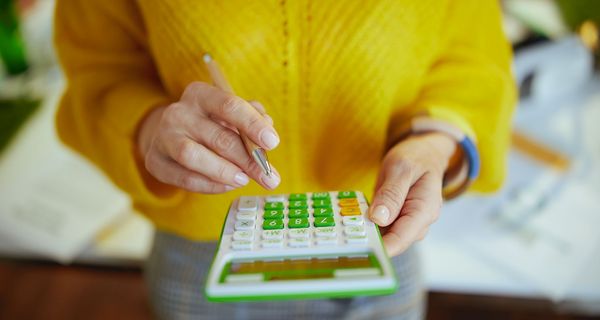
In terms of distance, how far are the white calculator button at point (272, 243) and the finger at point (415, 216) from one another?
2.0 inches

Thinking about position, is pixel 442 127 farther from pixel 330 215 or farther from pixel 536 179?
pixel 536 179

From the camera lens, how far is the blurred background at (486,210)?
0.55m

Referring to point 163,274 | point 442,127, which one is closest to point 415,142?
point 442,127

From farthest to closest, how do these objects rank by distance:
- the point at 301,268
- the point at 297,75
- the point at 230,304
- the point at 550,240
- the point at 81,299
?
the point at 81,299, the point at 550,240, the point at 230,304, the point at 297,75, the point at 301,268

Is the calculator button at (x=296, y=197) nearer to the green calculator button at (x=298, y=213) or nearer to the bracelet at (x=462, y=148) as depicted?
the green calculator button at (x=298, y=213)

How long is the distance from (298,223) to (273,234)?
0.05 ft

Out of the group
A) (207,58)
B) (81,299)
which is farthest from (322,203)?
(81,299)

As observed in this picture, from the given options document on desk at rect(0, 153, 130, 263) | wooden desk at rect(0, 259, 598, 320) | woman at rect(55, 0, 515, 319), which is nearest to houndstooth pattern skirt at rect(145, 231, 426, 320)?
woman at rect(55, 0, 515, 319)

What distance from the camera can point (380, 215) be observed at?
0.85ft

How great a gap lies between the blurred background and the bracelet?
0.14 meters

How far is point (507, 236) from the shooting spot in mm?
584

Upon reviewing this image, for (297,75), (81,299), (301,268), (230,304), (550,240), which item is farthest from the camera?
(81,299)

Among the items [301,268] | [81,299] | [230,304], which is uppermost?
[301,268]

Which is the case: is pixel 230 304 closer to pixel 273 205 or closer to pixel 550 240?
pixel 273 205
